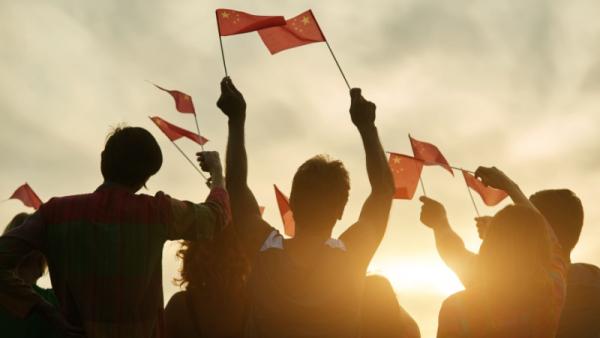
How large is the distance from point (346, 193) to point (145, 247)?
1086mm

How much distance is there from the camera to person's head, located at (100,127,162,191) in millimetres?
3520

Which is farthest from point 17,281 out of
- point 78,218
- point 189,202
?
point 189,202

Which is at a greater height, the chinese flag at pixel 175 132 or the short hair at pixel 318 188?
the chinese flag at pixel 175 132

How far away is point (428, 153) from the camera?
825 centimetres

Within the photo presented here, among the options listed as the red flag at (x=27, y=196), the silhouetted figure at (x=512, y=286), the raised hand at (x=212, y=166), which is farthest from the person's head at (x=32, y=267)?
the red flag at (x=27, y=196)

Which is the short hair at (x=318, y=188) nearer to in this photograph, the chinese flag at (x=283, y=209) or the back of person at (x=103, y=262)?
the back of person at (x=103, y=262)

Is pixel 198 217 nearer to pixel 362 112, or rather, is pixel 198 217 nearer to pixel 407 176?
pixel 362 112

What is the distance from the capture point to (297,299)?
312 centimetres

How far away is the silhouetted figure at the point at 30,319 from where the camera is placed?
11.4ft

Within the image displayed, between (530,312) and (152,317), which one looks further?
(530,312)

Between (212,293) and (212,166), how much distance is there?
80cm

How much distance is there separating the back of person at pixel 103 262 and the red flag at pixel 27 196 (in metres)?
8.80

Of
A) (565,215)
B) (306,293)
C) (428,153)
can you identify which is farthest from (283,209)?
(306,293)

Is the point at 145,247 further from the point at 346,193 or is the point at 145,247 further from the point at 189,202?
the point at 346,193
